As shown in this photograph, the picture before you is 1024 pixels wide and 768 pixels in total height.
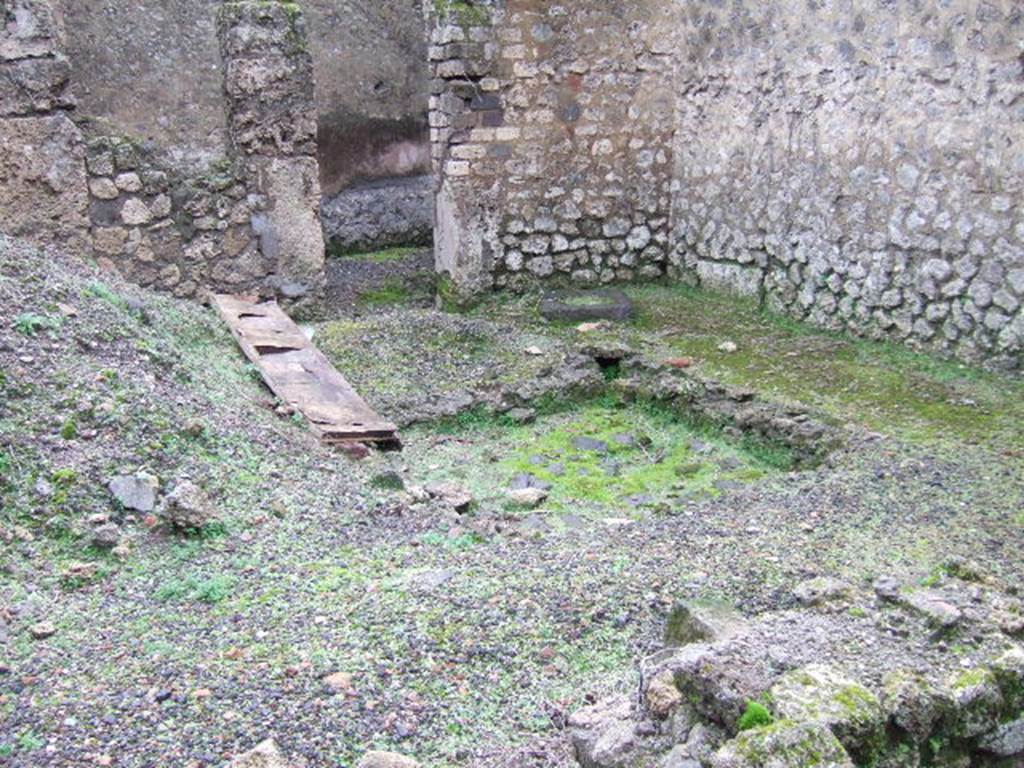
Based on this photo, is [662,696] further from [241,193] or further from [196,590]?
[241,193]

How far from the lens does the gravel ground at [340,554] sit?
296 centimetres

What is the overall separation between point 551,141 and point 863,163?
2639 mm

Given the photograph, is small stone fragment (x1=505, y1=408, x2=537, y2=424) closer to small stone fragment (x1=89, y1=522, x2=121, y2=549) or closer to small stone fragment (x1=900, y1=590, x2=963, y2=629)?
small stone fragment (x1=89, y1=522, x2=121, y2=549)

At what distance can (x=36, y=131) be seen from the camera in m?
6.77

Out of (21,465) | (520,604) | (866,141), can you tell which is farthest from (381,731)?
(866,141)

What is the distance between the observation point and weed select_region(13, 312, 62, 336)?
4965 mm

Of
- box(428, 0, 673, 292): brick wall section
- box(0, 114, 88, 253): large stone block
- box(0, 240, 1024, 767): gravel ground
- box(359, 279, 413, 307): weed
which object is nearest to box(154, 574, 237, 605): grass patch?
box(0, 240, 1024, 767): gravel ground

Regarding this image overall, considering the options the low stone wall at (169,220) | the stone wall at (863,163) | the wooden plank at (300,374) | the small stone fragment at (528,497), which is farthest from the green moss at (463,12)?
the small stone fragment at (528,497)

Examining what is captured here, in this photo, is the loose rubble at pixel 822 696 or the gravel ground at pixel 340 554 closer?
the loose rubble at pixel 822 696

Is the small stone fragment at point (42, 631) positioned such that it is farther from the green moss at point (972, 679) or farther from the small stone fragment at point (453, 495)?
the green moss at point (972, 679)

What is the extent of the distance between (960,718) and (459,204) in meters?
6.40

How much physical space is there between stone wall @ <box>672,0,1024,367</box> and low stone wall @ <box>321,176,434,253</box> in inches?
139

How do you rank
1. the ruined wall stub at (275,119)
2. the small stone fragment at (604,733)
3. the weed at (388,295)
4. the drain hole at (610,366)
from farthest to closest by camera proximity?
the weed at (388,295), the ruined wall stub at (275,119), the drain hole at (610,366), the small stone fragment at (604,733)

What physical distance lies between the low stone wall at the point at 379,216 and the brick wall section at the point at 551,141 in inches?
97.7
